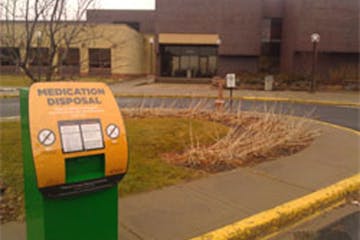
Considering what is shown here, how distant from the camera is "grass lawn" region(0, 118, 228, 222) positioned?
444 centimetres

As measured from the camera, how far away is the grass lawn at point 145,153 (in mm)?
4441

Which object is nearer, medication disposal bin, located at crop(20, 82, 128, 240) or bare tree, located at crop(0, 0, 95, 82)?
medication disposal bin, located at crop(20, 82, 128, 240)

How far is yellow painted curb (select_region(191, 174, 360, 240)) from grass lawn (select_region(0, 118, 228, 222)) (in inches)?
55.7

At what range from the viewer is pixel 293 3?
92.4ft

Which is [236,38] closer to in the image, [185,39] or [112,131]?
[185,39]

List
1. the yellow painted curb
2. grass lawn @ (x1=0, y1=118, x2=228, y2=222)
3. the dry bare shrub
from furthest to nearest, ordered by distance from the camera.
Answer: the dry bare shrub
grass lawn @ (x1=0, y1=118, x2=228, y2=222)
the yellow painted curb

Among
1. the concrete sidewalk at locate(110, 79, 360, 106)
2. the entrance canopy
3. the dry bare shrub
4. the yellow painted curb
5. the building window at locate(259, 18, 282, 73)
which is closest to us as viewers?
the yellow painted curb

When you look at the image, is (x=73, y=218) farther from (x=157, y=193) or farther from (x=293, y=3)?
(x=293, y=3)

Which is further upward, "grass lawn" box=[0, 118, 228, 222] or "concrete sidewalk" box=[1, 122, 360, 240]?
"grass lawn" box=[0, 118, 228, 222]

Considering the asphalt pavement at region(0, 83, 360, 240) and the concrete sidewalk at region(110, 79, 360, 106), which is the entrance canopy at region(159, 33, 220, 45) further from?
the asphalt pavement at region(0, 83, 360, 240)

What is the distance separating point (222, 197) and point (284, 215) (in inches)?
31.8

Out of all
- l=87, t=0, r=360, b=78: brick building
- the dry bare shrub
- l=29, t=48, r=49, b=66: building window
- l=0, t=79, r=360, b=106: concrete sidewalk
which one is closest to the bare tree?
l=29, t=48, r=49, b=66: building window

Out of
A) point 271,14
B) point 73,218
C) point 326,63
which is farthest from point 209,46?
point 73,218

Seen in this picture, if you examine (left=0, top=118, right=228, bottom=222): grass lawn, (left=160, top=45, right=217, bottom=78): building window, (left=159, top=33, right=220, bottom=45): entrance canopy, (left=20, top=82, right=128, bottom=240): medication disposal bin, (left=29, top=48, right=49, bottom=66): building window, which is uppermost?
(left=159, top=33, right=220, bottom=45): entrance canopy
